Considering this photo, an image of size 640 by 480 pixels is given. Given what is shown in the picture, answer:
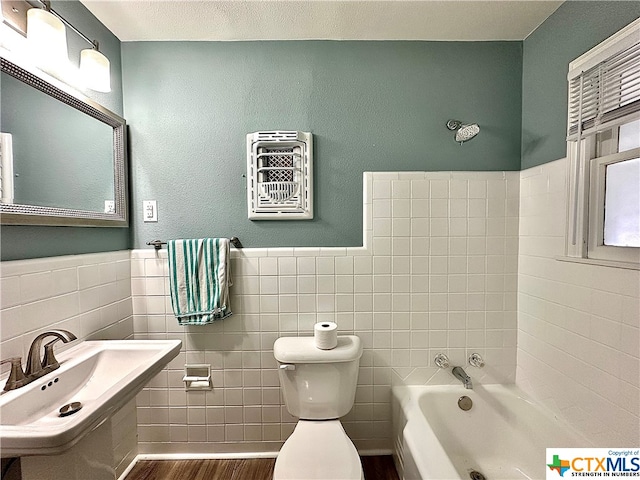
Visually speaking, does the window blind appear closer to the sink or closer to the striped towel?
the striped towel

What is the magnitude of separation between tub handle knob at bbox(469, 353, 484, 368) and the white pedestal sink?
1562 millimetres

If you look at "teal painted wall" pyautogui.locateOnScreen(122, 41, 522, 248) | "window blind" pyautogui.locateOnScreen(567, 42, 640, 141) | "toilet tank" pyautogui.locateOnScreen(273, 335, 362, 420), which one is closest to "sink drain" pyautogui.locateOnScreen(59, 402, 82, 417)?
"toilet tank" pyautogui.locateOnScreen(273, 335, 362, 420)

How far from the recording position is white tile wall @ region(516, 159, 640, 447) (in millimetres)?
1160

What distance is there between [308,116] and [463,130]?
0.84 meters

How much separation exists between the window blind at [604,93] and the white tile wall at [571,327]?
19 cm

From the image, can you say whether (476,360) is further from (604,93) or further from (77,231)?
(77,231)

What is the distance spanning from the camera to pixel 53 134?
129cm

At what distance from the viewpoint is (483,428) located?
1646mm

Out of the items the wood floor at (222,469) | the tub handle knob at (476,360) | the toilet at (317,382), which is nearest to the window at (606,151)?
the tub handle knob at (476,360)

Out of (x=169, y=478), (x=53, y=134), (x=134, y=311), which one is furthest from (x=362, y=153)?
(x=169, y=478)

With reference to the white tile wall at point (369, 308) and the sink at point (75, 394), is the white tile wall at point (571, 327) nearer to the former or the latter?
the white tile wall at point (369, 308)

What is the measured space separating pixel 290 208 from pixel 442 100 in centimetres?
106

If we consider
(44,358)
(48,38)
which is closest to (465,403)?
(44,358)

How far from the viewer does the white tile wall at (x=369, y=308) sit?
1.75m
